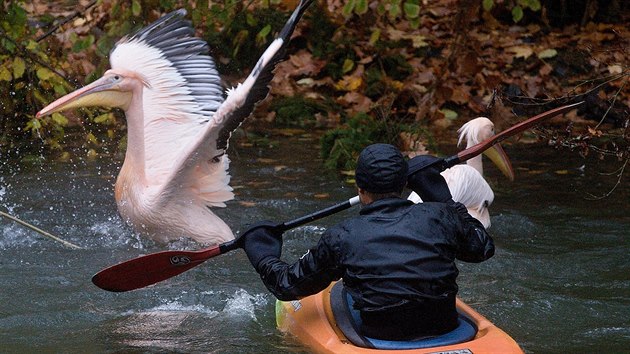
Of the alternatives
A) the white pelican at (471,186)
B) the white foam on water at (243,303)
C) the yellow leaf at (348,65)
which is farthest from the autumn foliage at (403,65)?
the white foam on water at (243,303)

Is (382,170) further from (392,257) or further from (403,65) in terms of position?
(403,65)

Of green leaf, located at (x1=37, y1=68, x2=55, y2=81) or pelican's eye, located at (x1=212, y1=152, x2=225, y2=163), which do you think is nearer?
pelican's eye, located at (x1=212, y1=152, x2=225, y2=163)

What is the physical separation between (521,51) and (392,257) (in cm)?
764

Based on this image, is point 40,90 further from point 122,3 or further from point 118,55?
point 118,55

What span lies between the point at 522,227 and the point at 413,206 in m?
3.19

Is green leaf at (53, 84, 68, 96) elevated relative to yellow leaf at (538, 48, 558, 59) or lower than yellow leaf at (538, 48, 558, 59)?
elevated

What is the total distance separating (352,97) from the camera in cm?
1032

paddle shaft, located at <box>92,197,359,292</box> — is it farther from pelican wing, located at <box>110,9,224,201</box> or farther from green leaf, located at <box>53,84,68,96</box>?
green leaf, located at <box>53,84,68,96</box>

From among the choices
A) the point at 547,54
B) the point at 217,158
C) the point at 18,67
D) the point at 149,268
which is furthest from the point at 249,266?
the point at 547,54

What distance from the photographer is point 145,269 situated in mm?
5070

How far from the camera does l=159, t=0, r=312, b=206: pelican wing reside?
547cm

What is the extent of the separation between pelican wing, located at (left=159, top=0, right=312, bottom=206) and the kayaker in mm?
1511

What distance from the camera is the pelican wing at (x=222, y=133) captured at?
547 cm

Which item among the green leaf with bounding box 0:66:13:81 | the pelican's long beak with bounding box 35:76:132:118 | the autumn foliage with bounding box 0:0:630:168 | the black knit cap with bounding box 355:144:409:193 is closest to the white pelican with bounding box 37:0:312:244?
the pelican's long beak with bounding box 35:76:132:118
